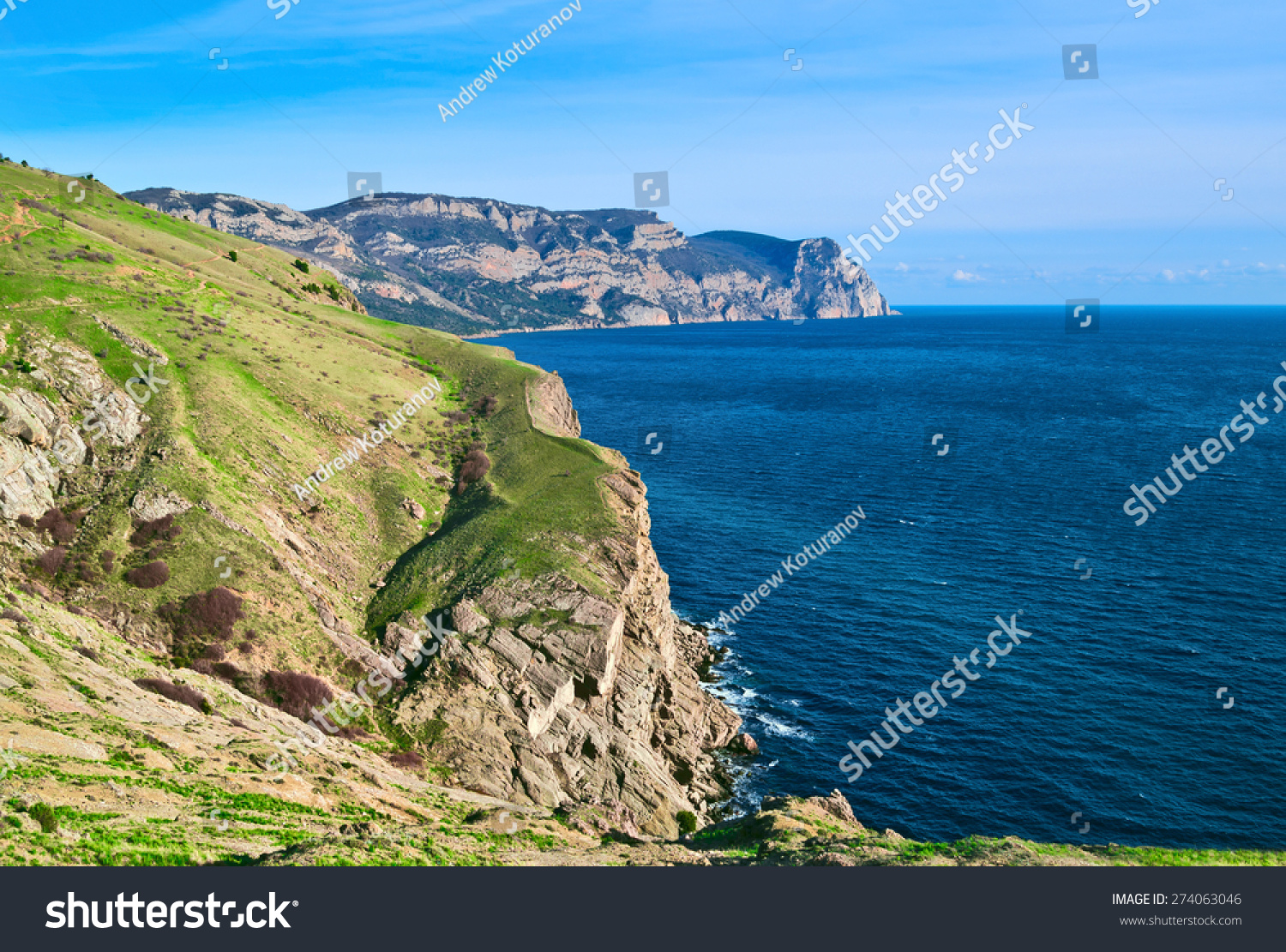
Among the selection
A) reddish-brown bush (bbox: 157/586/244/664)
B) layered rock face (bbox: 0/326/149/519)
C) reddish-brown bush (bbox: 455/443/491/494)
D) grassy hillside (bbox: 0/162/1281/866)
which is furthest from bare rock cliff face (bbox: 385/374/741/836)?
layered rock face (bbox: 0/326/149/519)

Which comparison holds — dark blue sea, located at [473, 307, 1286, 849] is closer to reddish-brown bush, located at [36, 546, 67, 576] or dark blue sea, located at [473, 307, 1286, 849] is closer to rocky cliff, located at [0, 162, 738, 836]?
rocky cliff, located at [0, 162, 738, 836]

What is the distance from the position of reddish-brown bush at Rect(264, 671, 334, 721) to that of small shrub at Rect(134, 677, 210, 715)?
6336 millimetres

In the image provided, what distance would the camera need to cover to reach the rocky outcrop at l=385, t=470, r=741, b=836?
5422 centimetres

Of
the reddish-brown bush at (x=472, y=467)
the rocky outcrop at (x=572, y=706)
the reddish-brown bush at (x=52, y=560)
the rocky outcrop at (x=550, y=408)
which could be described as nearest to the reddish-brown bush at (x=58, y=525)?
the reddish-brown bush at (x=52, y=560)

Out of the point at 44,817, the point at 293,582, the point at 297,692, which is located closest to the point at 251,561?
the point at 293,582

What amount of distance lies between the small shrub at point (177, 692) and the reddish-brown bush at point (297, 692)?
6.34 m

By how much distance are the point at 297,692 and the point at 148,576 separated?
1363 cm

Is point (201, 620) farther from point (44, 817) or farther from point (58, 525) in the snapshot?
point (44, 817)

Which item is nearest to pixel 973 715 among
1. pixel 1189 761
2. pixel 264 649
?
pixel 1189 761

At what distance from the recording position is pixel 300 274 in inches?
5423

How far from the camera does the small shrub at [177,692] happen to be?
144ft

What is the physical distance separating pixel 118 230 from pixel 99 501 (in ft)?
223

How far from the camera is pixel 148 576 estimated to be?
178 feet
